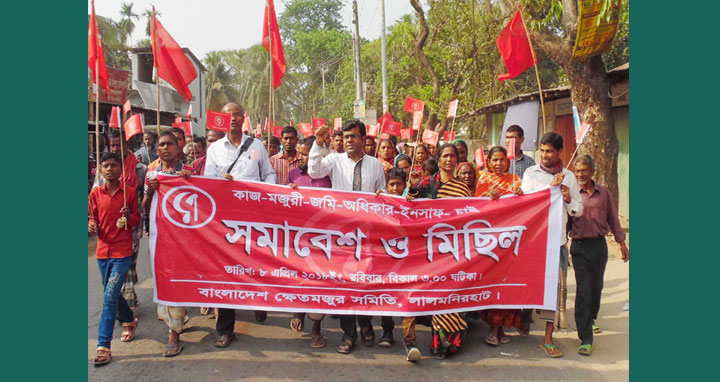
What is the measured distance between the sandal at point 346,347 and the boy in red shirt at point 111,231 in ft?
6.00

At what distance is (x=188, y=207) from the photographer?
431cm

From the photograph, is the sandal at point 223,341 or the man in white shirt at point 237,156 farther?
the man in white shirt at point 237,156

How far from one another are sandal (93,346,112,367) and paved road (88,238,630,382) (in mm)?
53

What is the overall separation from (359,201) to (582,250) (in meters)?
1.95

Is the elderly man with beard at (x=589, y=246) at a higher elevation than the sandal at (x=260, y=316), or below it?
higher

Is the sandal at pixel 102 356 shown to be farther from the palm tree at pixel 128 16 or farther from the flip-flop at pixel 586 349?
the palm tree at pixel 128 16

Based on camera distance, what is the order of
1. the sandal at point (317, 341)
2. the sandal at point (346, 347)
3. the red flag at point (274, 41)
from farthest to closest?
the red flag at point (274, 41) → the sandal at point (317, 341) → the sandal at point (346, 347)

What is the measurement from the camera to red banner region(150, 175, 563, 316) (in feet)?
14.0

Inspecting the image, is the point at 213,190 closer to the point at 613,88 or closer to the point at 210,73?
the point at 613,88

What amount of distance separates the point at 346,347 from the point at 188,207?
1.76 meters

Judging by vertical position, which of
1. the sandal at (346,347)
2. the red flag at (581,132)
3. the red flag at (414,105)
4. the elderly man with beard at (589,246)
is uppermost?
the red flag at (414,105)

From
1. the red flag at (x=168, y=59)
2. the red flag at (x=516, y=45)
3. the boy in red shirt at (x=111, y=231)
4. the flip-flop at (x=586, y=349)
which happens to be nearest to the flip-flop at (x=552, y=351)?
the flip-flop at (x=586, y=349)

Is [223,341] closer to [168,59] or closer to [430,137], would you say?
[168,59]

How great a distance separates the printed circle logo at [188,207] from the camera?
4.28 m
